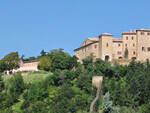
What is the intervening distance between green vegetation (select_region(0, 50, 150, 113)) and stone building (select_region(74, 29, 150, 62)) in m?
2.06

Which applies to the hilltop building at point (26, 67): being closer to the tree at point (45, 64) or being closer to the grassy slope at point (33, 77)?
the tree at point (45, 64)

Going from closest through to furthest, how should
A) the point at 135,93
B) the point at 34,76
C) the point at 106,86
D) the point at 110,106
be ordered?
the point at 110,106, the point at 135,93, the point at 106,86, the point at 34,76

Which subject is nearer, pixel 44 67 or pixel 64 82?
pixel 64 82

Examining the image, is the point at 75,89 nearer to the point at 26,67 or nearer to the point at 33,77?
the point at 33,77

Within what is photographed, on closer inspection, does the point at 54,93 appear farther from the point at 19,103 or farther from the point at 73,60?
the point at 73,60

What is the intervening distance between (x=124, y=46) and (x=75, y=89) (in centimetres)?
1213

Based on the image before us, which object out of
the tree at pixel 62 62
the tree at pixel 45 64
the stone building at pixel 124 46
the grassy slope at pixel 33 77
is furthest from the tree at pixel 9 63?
the stone building at pixel 124 46

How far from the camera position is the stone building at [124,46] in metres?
48.5

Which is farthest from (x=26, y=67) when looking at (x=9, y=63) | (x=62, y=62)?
(x=62, y=62)

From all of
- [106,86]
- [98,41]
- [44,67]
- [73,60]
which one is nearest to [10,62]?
[44,67]

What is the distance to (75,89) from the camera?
39.9 meters

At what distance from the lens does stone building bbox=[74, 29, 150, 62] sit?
159 feet

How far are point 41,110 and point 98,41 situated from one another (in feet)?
59.9

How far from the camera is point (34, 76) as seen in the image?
1804 inches
